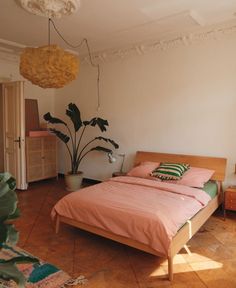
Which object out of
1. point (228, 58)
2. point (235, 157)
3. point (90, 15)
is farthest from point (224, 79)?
point (90, 15)

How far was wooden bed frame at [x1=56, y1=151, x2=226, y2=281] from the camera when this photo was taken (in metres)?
2.36

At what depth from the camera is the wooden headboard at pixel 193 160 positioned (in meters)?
3.77

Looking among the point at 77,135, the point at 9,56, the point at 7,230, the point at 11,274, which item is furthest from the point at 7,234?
the point at 9,56

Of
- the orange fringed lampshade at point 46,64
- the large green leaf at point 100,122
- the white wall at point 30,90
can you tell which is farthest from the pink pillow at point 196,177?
the white wall at point 30,90

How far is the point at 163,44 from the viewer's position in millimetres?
4320

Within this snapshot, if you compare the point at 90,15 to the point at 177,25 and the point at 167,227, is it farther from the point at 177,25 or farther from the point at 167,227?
the point at 167,227

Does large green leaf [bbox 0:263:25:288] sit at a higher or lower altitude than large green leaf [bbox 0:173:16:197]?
lower

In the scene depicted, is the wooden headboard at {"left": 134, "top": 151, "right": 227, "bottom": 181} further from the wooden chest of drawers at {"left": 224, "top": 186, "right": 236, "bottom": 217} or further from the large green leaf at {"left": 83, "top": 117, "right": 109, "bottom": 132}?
the large green leaf at {"left": 83, "top": 117, "right": 109, "bottom": 132}

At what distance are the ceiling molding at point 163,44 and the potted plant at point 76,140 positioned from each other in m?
1.16

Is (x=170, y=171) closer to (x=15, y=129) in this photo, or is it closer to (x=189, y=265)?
(x=189, y=265)

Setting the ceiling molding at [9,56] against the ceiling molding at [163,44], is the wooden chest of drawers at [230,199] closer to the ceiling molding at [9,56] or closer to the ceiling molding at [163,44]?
the ceiling molding at [163,44]

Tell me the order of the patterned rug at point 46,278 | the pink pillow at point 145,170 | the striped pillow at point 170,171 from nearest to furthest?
1. the patterned rug at point 46,278
2. the striped pillow at point 170,171
3. the pink pillow at point 145,170

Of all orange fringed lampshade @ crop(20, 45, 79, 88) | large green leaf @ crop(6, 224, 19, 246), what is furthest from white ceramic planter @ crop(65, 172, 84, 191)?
large green leaf @ crop(6, 224, 19, 246)

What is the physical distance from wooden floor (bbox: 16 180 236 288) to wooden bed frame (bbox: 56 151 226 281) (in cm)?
18
